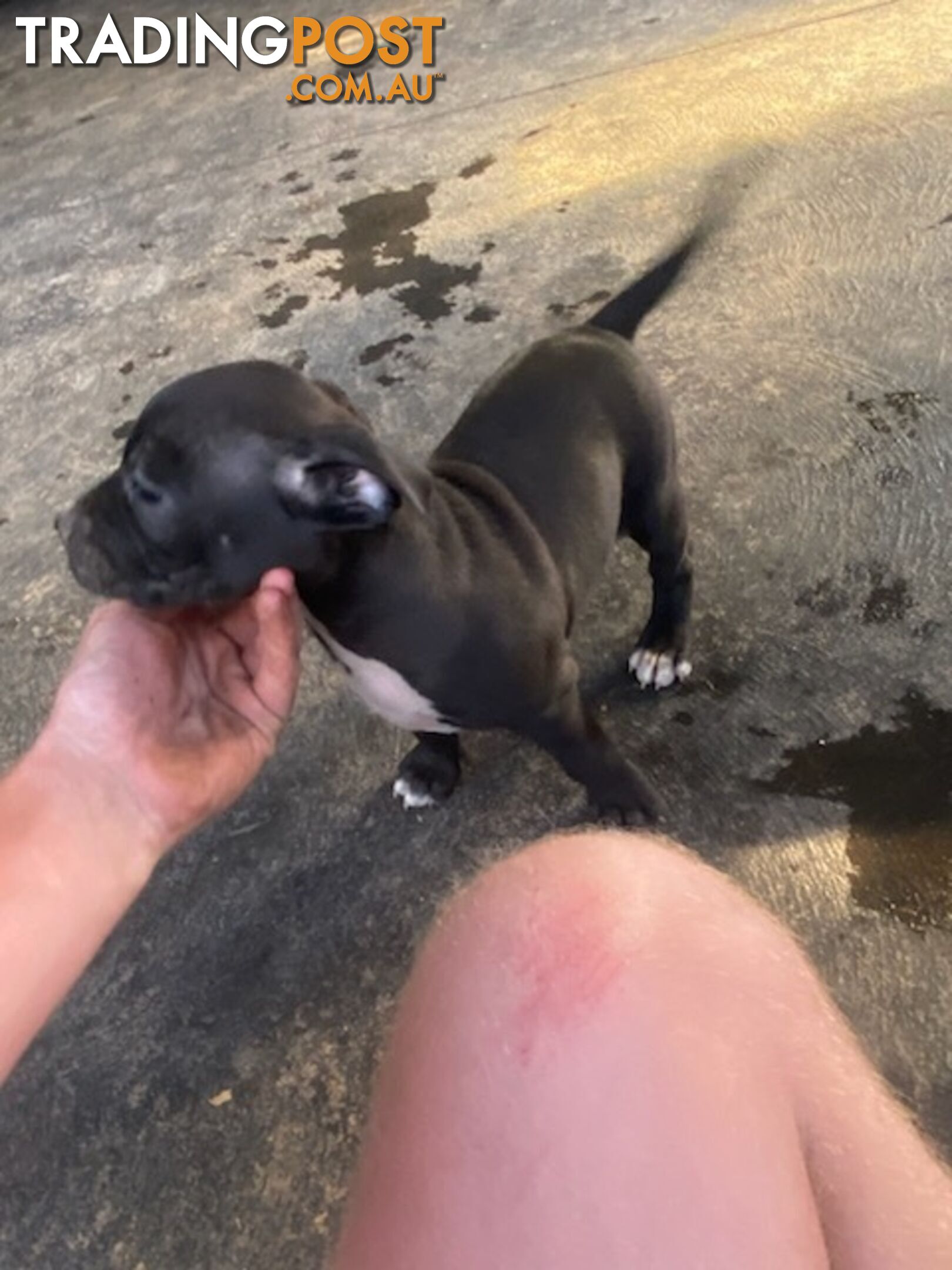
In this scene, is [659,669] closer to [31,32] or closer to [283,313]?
[283,313]

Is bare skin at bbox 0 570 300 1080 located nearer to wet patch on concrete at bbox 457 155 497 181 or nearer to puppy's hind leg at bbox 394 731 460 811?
puppy's hind leg at bbox 394 731 460 811

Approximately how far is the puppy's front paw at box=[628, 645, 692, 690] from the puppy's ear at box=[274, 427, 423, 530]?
76cm

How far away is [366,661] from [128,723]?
31 cm

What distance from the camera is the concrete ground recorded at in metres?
1.76

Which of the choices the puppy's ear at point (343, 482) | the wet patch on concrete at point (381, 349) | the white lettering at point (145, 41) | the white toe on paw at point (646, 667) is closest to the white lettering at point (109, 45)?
the white lettering at point (145, 41)

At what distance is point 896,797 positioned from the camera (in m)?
1.89

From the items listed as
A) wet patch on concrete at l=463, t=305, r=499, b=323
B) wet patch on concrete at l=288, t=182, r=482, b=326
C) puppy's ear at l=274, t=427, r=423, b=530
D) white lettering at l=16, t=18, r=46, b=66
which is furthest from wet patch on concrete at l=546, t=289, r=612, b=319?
white lettering at l=16, t=18, r=46, b=66

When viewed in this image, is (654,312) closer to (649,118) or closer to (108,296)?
(649,118)

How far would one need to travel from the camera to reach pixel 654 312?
2.93 metres

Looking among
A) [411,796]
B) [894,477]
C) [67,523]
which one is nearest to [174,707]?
[67,523]

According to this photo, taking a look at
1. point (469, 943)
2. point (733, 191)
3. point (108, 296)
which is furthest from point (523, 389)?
point (108, 296)

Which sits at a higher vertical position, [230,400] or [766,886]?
[230,400]

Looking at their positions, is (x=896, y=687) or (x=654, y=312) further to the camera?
(x=654, y=312)

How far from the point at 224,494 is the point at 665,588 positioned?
2.88ft
